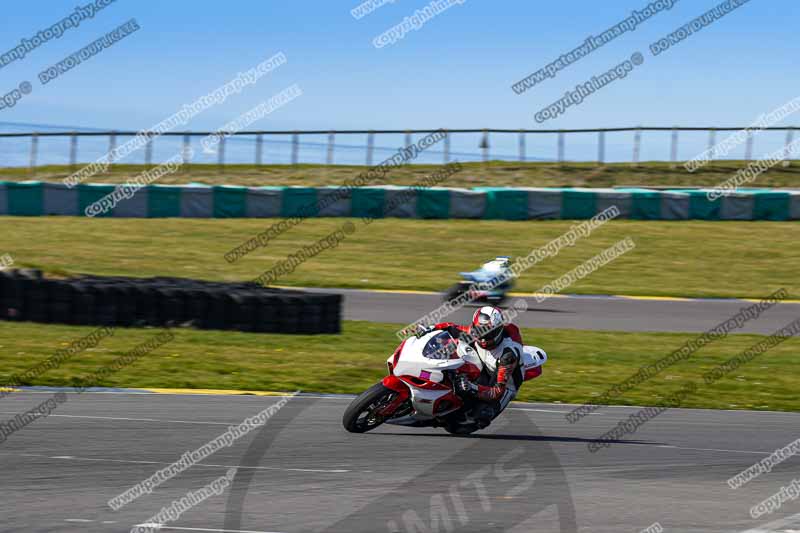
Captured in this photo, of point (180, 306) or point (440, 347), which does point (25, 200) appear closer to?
point (180, 306)

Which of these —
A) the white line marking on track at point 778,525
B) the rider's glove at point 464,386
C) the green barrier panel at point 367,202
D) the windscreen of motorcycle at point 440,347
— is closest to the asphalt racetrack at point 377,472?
the white line marking on track at point 778,525

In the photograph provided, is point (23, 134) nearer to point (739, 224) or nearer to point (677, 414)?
point (739, 224)

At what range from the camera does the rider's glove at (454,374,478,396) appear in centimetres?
1010

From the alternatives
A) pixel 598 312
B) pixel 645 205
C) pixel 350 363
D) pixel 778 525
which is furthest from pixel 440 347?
pixel 645 205

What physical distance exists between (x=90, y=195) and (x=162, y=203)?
1.99 metres

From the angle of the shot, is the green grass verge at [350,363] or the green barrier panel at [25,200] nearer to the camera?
the green grass verge at [350,363]

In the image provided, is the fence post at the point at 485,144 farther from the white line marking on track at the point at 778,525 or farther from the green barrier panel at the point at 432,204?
the white line marking on track at the point at 778,525

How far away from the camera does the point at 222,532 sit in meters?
6.95

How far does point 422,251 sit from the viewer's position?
2733 cm

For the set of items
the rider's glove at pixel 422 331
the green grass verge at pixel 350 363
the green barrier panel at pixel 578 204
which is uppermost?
the green barrier panel at pixel 578 204

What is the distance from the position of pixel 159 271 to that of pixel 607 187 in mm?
16435

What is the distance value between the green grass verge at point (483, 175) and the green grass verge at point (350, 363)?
57.1 feet

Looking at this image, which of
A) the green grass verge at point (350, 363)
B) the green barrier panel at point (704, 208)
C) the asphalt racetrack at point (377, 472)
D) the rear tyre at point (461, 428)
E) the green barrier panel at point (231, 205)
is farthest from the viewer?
the green barrier panel at point (704, 208)

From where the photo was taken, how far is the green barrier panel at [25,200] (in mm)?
29688
